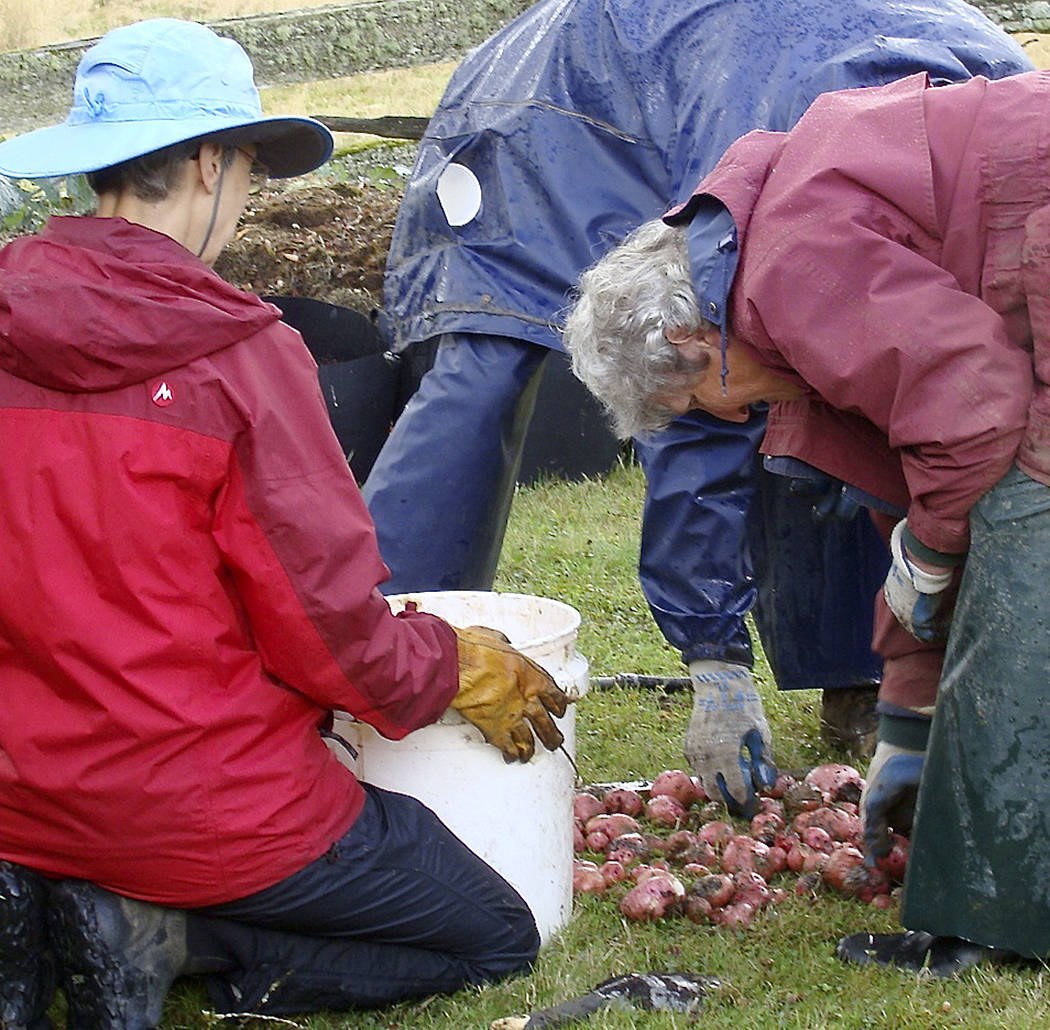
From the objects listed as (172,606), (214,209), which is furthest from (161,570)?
(214,209)

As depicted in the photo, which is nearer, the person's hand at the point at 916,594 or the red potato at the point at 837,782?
the person's hand at the point at 916,594

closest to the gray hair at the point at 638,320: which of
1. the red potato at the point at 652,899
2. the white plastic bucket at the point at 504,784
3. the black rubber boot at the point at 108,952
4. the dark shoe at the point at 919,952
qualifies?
the white plastic bucket at the point at 504,784

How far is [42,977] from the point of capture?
2205mm

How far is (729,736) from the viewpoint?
3096 millimetres

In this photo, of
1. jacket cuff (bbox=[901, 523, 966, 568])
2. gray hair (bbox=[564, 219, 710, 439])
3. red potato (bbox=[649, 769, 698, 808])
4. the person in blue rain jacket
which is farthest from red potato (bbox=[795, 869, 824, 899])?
gray hair (bbox=[564, 219, 710, 439])

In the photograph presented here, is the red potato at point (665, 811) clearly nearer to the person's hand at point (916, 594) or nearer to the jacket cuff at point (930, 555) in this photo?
the person's hand at point (916, 594)

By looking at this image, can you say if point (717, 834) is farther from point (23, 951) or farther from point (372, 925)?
point (23, 951)

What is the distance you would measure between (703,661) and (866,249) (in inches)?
48.3

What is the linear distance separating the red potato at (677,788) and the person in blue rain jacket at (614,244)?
4.0 inches

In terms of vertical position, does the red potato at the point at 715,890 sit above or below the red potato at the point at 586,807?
above

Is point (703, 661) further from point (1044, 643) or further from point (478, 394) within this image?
point (1044, 643)

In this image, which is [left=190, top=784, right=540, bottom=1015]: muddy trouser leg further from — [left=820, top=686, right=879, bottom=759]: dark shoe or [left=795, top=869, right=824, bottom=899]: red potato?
[left=820, top=686, right=879, bottom=759]: dark shoe

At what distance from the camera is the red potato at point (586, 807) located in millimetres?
3189

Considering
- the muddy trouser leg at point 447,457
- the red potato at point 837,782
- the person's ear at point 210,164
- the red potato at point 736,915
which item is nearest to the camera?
the person's ear at point 210,164
